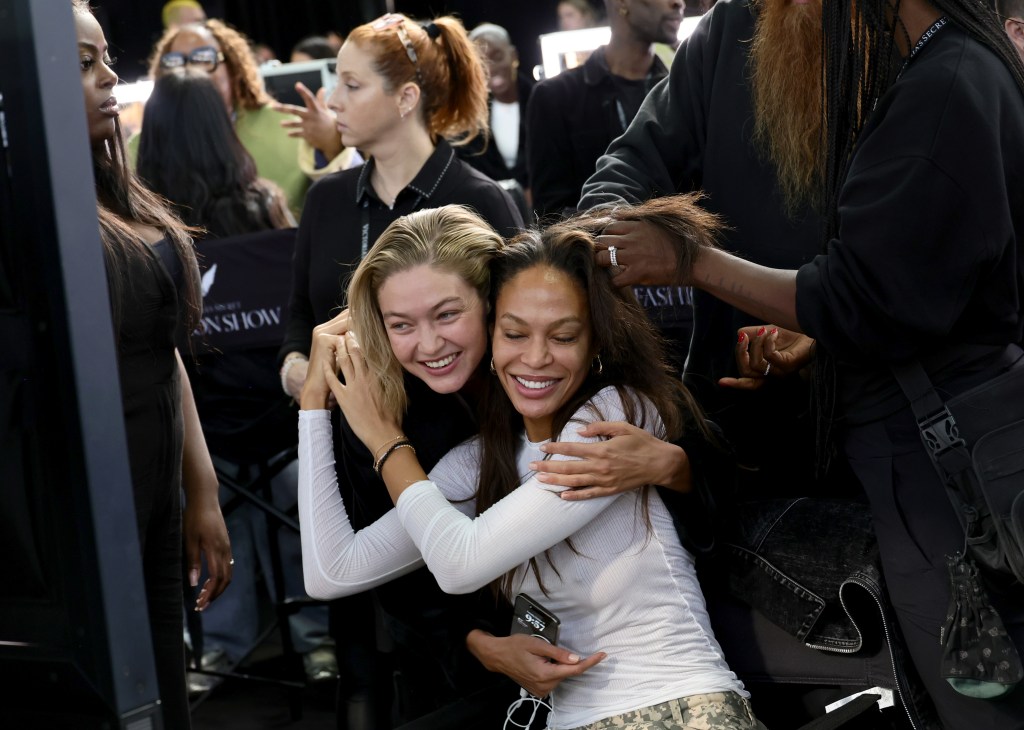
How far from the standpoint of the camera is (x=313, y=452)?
2141 mm

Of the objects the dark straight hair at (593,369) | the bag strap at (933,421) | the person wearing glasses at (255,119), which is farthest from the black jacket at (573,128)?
the bag strap at (933,421)

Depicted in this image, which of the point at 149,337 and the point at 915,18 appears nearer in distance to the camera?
the point at 915,18

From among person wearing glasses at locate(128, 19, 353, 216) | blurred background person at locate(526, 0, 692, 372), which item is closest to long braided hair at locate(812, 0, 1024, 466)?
blurred background person at locate(526, 0, 692, 372)

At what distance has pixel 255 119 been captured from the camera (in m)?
4.64

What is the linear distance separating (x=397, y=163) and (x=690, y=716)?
5.61 ft

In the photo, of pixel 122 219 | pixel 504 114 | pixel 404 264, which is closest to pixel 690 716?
pixel 404 264

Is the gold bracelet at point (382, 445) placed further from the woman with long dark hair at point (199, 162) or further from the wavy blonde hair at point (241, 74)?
the wavy blonde hair at point (241, 74)

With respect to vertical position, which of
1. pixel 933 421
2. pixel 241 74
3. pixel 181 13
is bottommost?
pixel 933 421

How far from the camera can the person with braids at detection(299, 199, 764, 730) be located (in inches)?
76.7

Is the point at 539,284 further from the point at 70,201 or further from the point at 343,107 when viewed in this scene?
the point at 343,107

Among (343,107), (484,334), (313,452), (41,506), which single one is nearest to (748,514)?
(484,334)

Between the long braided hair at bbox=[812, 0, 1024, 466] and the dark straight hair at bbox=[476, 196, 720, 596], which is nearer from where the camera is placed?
the long braided hair at bbox=[812, 0, 1024, 466]

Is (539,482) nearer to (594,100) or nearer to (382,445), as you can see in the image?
(382,445)

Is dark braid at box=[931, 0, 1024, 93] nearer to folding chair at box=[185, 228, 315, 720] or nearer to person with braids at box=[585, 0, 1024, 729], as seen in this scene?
person with braids at box=[585, 0, 1024, 729]
